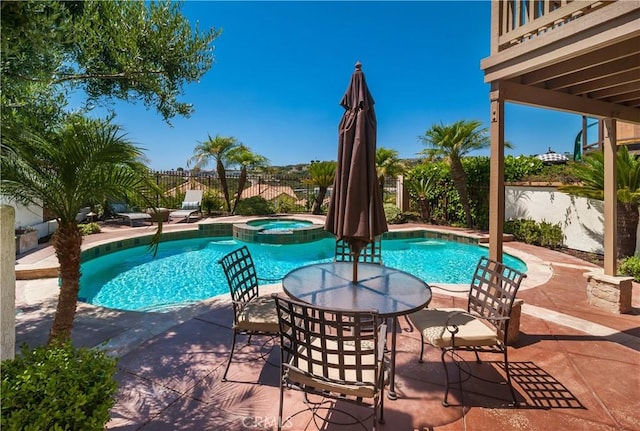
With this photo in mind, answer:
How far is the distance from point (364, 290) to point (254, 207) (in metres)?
14.0

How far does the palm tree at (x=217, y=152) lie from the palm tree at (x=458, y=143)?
31.1 feet

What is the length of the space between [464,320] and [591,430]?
1.11 metres

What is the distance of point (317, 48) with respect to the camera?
17.0 meters

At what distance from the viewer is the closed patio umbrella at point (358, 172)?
2998 millimetres

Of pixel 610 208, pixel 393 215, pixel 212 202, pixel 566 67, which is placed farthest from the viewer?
pixel 212 202

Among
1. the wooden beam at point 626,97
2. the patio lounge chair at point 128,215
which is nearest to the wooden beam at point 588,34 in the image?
the wooden beam at point 626,97

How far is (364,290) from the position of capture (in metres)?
3.09

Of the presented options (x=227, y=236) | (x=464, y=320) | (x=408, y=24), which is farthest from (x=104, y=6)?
(x=408, y=24)

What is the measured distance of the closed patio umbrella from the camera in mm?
2998

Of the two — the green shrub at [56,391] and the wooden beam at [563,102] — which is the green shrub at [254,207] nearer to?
the wooden beam at [563,102]

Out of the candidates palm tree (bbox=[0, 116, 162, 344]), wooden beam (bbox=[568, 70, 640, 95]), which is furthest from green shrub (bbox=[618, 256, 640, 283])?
palm tree (bbox=[0, 116, 162, 344])

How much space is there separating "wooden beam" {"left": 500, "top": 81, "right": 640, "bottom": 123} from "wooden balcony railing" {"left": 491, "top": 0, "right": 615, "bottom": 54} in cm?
49

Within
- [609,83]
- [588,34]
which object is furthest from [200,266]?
[609,83]

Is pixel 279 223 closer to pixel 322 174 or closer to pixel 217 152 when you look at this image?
pixel 322 174
